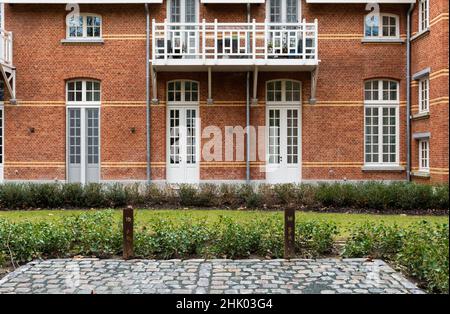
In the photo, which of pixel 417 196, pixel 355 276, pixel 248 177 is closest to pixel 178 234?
pixel 355 276

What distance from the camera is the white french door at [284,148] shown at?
13.9 metres

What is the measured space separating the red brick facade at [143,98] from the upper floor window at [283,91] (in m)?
0.23

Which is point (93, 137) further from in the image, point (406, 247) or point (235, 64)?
point (406, 247)

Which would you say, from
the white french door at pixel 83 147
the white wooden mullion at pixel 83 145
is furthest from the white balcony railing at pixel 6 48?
the white wooden mullion at pixel 83 145

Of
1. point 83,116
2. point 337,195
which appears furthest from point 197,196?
point 83,116

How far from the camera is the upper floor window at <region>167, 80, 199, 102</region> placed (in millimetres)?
14312

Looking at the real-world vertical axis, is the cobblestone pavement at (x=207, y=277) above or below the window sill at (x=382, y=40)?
below

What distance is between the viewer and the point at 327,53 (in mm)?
14016

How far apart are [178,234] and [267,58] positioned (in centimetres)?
849

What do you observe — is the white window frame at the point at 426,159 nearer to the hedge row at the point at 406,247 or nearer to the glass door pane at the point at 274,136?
the hedge row at the point at 406,247

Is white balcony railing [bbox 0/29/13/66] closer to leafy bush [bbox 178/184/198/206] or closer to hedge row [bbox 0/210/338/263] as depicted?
leafy bush [bbox 178/184/198/206]

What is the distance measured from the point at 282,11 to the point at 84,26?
20.9ft

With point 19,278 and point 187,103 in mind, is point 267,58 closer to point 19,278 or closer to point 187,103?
point 187,103

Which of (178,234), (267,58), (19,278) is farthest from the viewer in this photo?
(267,58)
